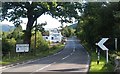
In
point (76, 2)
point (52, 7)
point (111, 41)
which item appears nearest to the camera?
point (111, 41)

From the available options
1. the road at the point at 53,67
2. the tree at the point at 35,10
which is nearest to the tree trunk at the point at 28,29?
the tree at the point at 35,10

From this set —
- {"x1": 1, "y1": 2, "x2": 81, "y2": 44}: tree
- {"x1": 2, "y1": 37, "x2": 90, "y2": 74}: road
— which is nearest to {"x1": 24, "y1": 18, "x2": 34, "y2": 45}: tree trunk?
{"x1": 1, "y1": 2, "x2": 81, "y2": 44}: tree

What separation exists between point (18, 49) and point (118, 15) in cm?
1272

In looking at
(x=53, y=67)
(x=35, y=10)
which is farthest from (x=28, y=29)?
(x=53, y=67)

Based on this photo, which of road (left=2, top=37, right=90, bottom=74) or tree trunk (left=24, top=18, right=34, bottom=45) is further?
tree trunk (left=24, top=18, right=34, bottom=45)

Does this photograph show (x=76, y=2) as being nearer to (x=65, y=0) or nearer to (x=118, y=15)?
(x=65, y=0)

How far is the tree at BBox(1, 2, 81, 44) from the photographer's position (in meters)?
49.2

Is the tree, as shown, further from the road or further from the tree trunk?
the road

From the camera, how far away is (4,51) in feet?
169

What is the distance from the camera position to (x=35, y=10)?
50.6m

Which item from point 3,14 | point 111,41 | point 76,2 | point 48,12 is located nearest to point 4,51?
point 3,14

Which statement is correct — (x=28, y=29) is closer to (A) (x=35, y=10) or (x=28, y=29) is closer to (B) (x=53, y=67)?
(A) (x=35, y=10)

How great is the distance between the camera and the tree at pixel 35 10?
162 feet

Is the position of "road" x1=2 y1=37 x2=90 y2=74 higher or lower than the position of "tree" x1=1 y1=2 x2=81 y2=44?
lower
